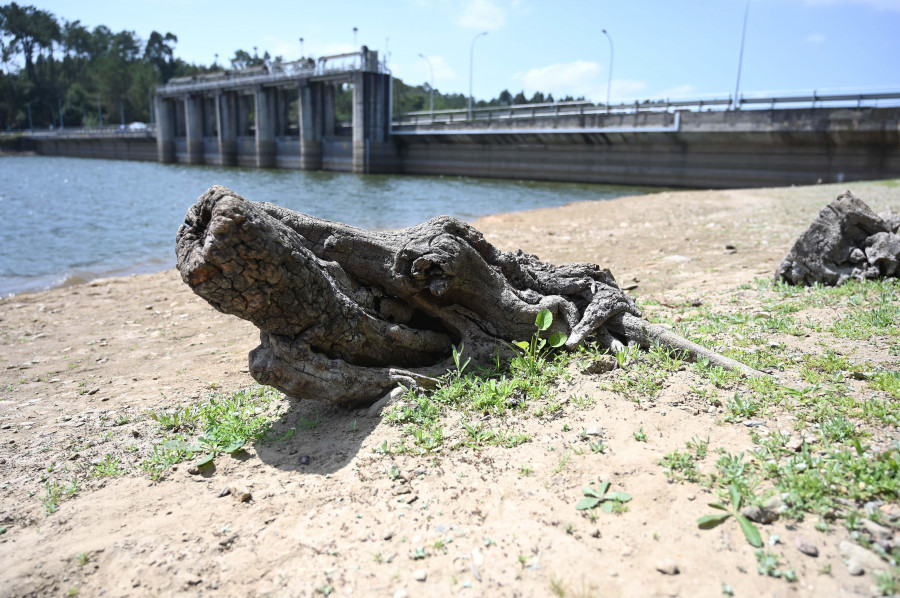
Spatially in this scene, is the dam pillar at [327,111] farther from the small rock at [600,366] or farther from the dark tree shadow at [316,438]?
the small rock at [600,366]

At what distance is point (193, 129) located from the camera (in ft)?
210

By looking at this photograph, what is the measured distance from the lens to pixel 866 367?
411 centimetres

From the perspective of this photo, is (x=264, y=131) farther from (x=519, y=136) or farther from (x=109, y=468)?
(x=109, y=468)

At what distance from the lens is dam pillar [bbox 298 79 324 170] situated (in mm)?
52281

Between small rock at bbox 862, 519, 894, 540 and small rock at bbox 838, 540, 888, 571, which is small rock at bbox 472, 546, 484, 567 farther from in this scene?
small rock at bbox 862, 519, 894, 540

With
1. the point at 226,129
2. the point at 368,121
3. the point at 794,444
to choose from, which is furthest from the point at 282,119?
the point at 794,444

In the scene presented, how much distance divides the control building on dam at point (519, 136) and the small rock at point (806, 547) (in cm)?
3238

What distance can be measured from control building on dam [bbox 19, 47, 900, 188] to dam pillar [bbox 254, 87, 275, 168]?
117 millimetres

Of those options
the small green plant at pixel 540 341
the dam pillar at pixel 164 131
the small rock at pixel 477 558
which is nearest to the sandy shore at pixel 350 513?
the small rock at pixel 477 558

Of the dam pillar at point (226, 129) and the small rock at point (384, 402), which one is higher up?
the dam pillar at point (226, 129)

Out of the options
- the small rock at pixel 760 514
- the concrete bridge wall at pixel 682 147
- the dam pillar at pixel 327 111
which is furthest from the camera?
the dam pillar at pixel 327 111

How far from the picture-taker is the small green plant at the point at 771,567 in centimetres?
237

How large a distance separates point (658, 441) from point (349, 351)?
2.22 meters

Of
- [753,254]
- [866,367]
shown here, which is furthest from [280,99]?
[866,367]
